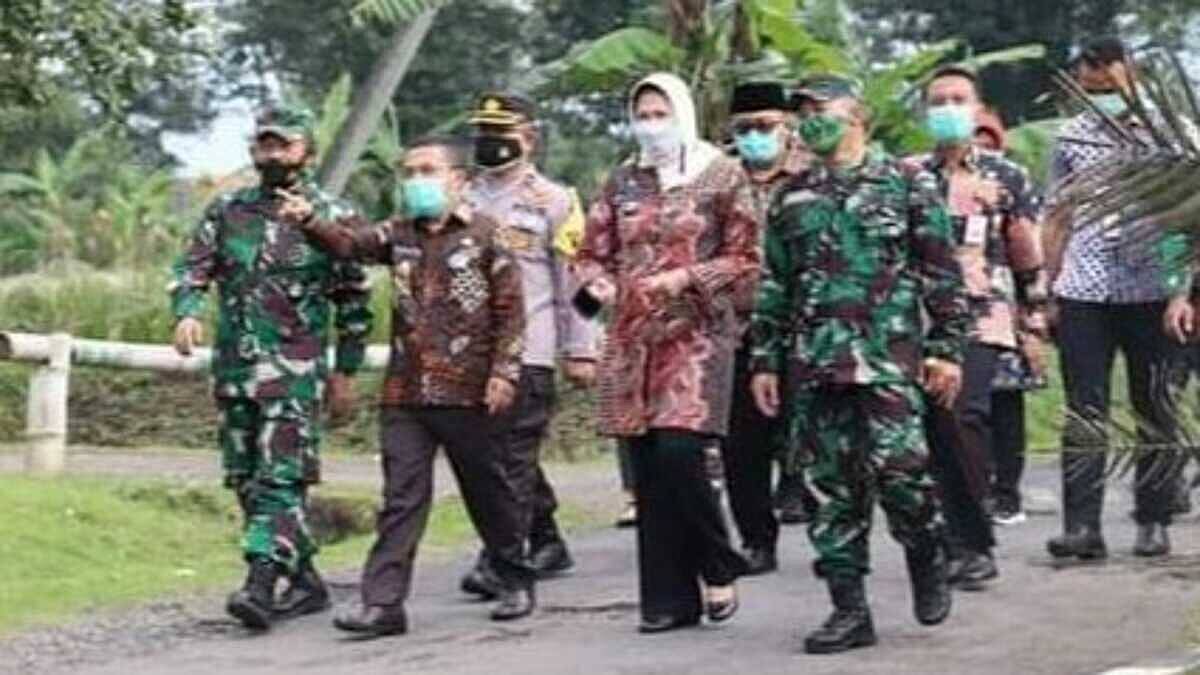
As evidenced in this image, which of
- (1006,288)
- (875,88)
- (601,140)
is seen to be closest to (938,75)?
(1006,288)

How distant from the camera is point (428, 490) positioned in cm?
859

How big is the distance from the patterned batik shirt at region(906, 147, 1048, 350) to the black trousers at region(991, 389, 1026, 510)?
74 centimetres

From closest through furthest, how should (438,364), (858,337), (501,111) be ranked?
(858,337) < (438,364) < (501,111)

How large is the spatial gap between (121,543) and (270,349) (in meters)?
2.77

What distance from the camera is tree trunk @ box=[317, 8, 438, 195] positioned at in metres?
20.1

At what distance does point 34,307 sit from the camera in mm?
19109

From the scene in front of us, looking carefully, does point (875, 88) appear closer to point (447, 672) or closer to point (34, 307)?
point (34, 307)

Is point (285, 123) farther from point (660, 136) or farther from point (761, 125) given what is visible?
point (761, 125)

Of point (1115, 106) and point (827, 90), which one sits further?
point (827, 90)

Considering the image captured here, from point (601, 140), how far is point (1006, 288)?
85.6 ft

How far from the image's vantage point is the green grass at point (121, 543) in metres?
9.74

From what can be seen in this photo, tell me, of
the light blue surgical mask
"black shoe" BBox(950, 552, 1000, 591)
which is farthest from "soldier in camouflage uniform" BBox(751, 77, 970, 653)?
the light blue surgical mask

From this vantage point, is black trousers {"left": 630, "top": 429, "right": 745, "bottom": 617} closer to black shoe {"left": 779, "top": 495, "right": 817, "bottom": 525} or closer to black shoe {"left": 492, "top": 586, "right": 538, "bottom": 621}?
black shoe {"left": 492, "top": 586, "right": 538, "bottom": 621}

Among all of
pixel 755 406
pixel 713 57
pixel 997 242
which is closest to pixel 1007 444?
pixel 997 242
